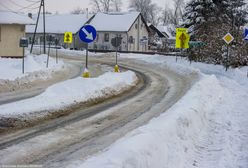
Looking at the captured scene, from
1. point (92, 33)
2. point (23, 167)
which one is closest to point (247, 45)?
point (92, 33)

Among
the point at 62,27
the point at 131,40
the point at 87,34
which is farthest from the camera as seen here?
the point at 62,27

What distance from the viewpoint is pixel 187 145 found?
867cm

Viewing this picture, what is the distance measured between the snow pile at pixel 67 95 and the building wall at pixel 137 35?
5065cm

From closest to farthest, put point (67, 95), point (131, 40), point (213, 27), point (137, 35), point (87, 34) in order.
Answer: point (67, 95) < point (87, 34) < point (213, 27) < point (131, 40) < point (137, 35)

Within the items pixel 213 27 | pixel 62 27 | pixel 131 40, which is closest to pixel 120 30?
pixel 131 40

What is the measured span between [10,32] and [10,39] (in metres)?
0.60

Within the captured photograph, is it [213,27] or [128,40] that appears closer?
[213,27]

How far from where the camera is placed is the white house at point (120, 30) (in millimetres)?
68688

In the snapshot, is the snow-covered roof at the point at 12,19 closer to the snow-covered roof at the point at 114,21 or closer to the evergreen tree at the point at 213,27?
the evergreen tree at the point at 213,27

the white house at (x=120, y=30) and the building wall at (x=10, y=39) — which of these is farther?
the white house at (x=120, y=30)

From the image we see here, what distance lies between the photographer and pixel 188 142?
29.1ft

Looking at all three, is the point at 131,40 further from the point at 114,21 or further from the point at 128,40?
the point at 114,21

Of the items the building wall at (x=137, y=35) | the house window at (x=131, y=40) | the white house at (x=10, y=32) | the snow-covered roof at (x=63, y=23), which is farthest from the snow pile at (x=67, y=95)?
the snow-covered roof at (x=63, y=23)

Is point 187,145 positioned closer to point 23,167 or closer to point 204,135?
point 204,135
